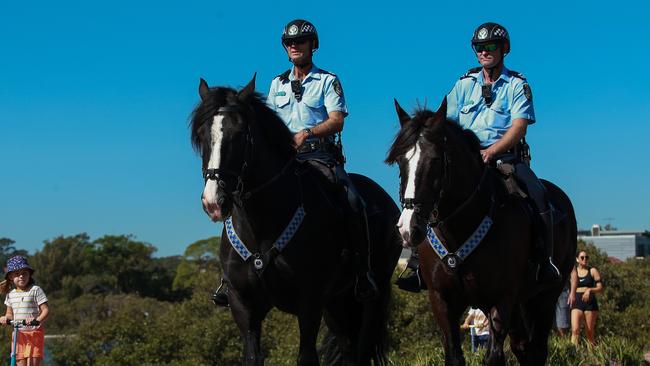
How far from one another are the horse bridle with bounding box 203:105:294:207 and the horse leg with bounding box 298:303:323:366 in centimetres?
113

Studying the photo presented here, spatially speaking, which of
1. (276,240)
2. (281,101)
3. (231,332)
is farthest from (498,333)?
(231,332)

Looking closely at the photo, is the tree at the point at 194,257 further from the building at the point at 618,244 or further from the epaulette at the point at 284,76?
the epaulette at the point at 284,76

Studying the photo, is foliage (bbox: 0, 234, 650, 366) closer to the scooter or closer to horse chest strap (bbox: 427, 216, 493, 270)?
horse chest strap (bbox: 427, 216, 493, 270)

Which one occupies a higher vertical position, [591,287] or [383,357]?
[591,287]

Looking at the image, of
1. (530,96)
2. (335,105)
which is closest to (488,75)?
(530,96)

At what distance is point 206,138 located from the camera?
8070 mm

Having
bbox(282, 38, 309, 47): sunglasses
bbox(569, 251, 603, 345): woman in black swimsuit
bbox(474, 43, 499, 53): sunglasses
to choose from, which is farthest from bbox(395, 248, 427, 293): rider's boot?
bbox(569, 251, 603, 345): woman in black swimsuit

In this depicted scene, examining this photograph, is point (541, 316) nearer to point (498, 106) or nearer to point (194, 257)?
point (498, 106)

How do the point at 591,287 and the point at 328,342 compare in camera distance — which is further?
the point at 591,287

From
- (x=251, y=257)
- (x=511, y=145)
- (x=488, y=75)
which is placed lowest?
(x=251, y=257)

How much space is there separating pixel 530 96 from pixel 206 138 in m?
3.45

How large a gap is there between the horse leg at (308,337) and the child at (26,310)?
5016 millimetres

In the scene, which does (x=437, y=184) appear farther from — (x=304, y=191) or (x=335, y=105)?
(x=335, y=105)

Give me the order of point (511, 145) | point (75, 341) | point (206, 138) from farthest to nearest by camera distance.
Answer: point (75, 341) → point (511, 145) → point (206, 138)
